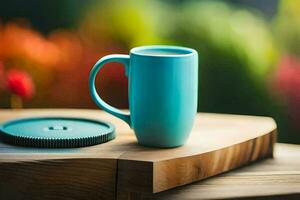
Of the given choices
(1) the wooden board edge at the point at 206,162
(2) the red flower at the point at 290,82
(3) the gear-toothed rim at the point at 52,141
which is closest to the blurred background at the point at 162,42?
(2) the red flower at the point at 290,82

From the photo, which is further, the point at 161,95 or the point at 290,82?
the point at 290,82

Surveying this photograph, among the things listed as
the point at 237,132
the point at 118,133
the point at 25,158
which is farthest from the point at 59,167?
the point at 237,132

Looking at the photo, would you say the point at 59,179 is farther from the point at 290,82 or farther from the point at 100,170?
the point at 290,82

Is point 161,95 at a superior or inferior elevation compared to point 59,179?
superior

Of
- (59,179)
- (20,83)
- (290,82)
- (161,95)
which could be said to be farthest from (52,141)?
(290,82)

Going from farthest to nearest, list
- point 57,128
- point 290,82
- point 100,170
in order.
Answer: point 290,82, point 57,128, point 100,170

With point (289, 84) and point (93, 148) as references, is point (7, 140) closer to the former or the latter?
point (93, 148)

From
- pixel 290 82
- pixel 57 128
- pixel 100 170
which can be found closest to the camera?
pixel 100 170

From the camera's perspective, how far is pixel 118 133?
998 millimetres

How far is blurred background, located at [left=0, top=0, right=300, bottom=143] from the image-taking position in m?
1.13

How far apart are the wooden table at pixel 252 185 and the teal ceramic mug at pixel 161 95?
0.08m

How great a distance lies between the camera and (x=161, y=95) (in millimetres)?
887

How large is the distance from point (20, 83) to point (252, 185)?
53cm

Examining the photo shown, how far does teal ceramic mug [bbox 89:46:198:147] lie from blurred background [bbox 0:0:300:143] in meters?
0.23
